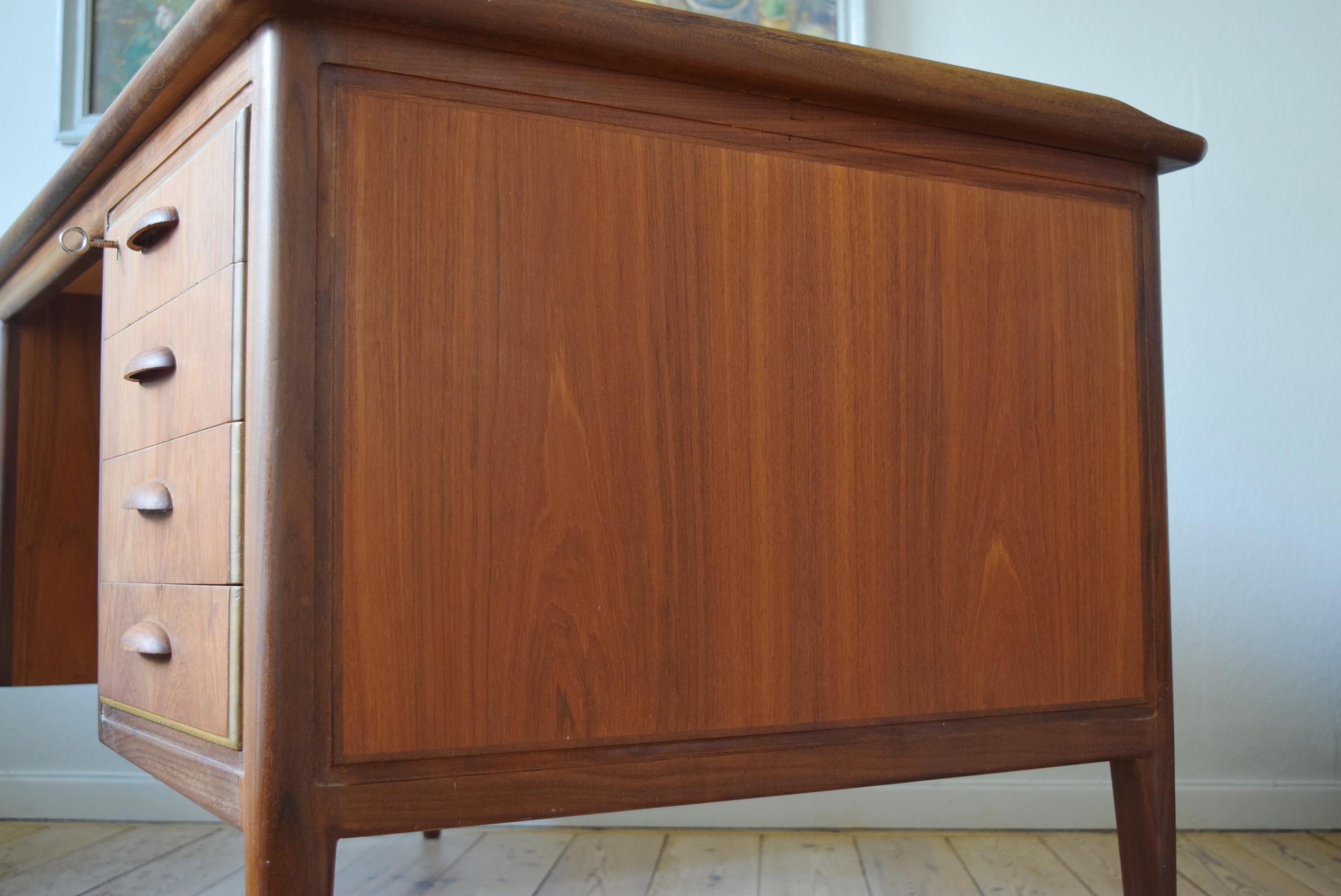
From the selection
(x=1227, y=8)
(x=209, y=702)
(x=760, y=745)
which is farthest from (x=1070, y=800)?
(x=209, y=702)

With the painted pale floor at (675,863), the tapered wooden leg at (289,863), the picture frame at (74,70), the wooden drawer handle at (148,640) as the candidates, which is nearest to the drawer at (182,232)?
the wooden drawer handle at (148,640)

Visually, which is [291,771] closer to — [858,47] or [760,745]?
[760,745]

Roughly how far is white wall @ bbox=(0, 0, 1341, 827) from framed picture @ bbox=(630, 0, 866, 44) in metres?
0.04

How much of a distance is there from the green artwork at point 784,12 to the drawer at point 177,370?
0.98 m

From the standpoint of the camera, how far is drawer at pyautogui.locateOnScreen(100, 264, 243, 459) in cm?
66

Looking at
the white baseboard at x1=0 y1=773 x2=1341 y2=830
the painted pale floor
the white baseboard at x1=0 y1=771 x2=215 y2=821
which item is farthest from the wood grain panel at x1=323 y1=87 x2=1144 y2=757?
the white baseboard at x1=0 y1=771 x2=215 y2=821

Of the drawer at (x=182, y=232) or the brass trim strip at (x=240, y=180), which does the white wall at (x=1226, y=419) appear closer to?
the drawer at (x=182, y=232)

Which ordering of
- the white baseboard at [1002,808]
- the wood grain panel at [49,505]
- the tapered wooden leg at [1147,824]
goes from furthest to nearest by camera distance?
the white baseboard at [1002,808] < the wood grain panel at [49,505] < the tapered wooden leg at [1147,824]

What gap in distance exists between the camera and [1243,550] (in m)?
1.50

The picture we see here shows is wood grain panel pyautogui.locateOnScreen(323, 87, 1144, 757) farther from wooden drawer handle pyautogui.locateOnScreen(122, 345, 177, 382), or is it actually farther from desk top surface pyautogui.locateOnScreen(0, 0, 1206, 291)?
wooden drawer handle pyautogui.locateOnScreen(122, 345, 177, 382)

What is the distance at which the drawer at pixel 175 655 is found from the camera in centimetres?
65

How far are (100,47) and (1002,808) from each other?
1642 mm

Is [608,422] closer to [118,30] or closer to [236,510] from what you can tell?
[236,510]

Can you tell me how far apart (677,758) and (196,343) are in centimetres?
40
